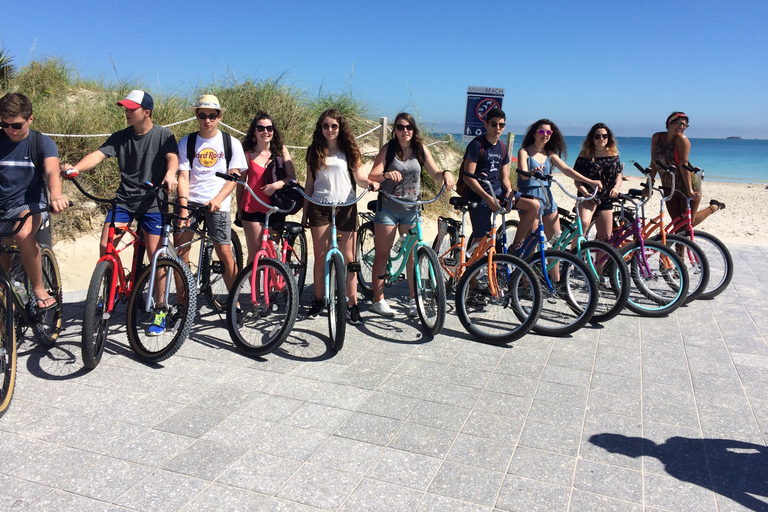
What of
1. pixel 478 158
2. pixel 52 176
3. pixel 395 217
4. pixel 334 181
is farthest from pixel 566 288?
pixel 52 176

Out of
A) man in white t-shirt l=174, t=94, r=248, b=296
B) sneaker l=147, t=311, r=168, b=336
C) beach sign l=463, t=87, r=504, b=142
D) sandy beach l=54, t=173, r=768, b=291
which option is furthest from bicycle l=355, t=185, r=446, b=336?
sandy beach l=54, t=173, r=768, b=291

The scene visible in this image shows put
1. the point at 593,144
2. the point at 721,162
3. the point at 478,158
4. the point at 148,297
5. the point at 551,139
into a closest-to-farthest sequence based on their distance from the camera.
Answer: the point at 148,297 → the point at 478,158 → the point at 551,139 → the point at 593,144 → the point at 721,162

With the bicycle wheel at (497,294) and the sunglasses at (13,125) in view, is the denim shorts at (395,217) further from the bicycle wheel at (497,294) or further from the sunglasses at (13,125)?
the sunglasses at (13,125)

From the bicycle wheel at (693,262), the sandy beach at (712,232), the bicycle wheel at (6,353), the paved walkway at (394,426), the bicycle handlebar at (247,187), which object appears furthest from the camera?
the sandy beach at (712,232)

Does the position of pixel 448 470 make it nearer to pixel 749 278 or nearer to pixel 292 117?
pixel 749 278

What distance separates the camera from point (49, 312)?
437 centimetres

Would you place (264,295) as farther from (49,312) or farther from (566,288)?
(566,288)

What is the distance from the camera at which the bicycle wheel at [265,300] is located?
428 cm

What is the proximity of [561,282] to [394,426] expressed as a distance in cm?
236

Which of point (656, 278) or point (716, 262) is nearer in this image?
point (656, 278)

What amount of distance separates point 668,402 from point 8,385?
4.15m

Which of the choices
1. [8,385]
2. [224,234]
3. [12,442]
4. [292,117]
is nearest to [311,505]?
[12,442]

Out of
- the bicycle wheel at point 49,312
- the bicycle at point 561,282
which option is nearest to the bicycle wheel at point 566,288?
the bicycle at point 561,282

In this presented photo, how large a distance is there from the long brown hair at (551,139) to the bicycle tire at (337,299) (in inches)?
100.0
